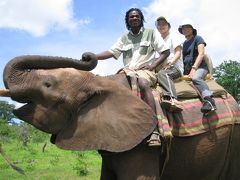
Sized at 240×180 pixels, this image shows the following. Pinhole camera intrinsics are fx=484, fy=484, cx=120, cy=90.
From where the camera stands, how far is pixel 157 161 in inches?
218

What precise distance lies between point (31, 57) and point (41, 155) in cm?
1803

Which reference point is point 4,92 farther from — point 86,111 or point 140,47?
point 140,47

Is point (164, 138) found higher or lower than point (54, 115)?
lower

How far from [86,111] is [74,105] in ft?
0.52

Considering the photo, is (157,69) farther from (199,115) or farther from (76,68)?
(76,68)

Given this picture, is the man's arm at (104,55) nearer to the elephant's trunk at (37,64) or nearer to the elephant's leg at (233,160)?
the elephant's trunk at (37,64)

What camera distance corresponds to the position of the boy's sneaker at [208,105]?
20.0ft

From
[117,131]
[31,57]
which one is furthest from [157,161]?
[31,57]

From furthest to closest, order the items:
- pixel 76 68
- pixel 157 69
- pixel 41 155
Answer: pixel 41 155 → pixel 157 69 → pixel 76 68

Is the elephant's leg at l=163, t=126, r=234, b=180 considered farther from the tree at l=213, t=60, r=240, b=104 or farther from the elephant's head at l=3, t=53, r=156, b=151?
the tree at l=213, t=60, r=240, b=104

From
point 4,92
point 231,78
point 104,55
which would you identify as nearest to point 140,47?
point 104,55

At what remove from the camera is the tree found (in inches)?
1602

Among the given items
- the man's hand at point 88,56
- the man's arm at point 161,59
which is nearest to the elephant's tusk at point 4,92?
the man's hand at point 88,56

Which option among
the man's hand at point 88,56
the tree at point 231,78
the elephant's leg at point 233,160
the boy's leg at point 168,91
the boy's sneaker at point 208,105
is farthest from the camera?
the tree at point 231,78
